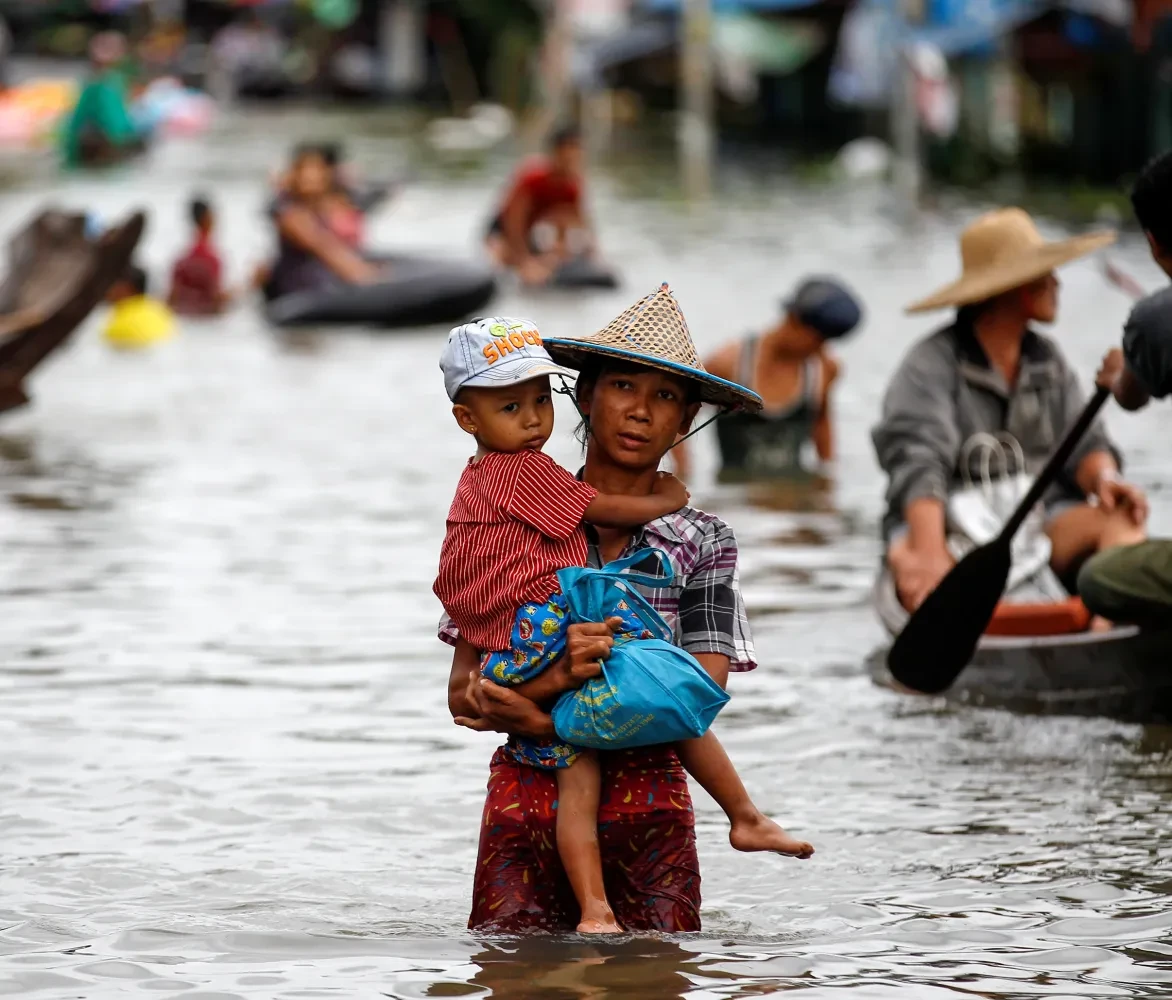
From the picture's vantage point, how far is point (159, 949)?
4988mm

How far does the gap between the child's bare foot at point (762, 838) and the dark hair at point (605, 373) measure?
78 cm

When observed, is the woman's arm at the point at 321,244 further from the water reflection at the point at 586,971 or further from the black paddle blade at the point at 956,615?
the water reflection at the point at 586,971

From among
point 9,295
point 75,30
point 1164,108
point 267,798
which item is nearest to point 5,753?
point 267,798

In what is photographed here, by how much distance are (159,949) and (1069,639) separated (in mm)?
2938

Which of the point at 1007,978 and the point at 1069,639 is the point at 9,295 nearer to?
the point at 1069,639

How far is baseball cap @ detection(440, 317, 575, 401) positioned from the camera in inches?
172

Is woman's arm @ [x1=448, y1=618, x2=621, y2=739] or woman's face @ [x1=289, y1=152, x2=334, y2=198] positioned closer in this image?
woman's arm @ [x1=448, y1=618, x2=621, y2=739]

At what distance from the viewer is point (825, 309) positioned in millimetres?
9883

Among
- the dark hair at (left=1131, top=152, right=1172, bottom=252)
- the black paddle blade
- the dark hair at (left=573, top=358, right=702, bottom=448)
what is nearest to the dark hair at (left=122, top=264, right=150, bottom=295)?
the black paddle blade

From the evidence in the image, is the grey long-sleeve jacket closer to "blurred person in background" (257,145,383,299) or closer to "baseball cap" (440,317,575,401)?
"baseball cap" (440,317,575,401)

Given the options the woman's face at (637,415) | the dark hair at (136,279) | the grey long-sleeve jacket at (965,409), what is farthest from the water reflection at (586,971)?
the dark hair at (136,279)

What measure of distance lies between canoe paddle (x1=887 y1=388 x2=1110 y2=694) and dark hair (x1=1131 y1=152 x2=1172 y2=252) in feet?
2.72

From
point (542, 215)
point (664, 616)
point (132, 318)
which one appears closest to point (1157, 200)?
point (664, 616)

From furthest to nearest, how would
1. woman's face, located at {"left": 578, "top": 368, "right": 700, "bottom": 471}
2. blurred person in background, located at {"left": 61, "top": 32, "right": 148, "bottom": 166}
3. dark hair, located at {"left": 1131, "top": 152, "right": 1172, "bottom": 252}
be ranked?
blurred person in background, located at {"left": 61, "top": 32, "right": 148, "bottom": 166} < dark hair, located at {"left": 1131, "top": 152, "right": 1172, "bottom": 252} < woman's face, located at {"left": 578, "top": 368, "right": 700, "bottom": 471}
